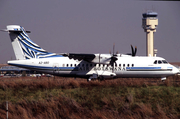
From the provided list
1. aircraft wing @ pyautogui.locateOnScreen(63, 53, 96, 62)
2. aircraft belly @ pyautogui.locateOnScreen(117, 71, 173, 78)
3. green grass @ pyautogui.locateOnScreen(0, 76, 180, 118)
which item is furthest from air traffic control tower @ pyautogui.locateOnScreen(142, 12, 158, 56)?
green grass @ pyautogui.locateOnScreen(0, 76, 180, 118)

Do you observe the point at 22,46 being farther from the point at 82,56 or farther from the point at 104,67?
the point at 104,67

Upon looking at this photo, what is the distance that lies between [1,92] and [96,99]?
7.62 meters

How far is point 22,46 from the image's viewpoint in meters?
34.1

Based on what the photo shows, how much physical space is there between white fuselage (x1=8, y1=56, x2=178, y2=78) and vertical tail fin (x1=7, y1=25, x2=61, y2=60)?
3.73 feet

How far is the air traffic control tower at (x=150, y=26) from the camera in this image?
413 feet

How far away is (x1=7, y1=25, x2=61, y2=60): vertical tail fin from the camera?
111 feet

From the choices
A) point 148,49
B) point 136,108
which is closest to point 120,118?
point 136,108

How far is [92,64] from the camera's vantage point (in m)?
32.1

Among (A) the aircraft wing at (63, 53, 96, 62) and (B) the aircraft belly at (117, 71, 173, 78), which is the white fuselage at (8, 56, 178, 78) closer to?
(B) the aircraft belly at (117, 71, 173, 78)

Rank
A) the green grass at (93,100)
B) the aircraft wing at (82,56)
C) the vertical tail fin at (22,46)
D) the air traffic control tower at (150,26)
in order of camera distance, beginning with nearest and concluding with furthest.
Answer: the green grass at (93,100)
the aircraft wing at (82,56)
the vertical tail fin at (22,46)
the air traffic control tower at (150,26)

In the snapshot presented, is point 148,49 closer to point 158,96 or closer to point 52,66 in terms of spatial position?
point 52,66

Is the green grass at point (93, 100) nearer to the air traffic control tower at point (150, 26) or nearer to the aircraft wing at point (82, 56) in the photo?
the aircraft wing at point (82, 56)

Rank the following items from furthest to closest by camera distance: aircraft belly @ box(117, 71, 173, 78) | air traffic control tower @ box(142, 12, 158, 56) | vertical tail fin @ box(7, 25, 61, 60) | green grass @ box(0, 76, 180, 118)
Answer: air traffic control tower @ box(142, 12, 158, 56)
vertical tail fin @ box(7, 25, 61, 60)
aircraft belly @ box(117, 71, 173, 78)
green grass @ box(0, 76, 180, 118)

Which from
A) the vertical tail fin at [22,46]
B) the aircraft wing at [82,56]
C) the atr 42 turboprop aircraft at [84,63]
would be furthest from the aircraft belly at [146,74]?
the vertical tail fin at [22,46]
